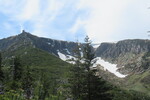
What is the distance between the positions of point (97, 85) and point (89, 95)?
1.39 metres

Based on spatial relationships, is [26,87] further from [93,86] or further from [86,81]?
[93,86]

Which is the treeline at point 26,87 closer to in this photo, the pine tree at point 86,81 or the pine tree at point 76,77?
the pine tree at point 76,77

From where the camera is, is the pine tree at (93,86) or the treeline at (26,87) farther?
the pine tree at (93,86)

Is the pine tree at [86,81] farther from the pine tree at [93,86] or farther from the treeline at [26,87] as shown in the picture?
the treeline at [26,87]

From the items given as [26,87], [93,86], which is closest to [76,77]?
[93,86]

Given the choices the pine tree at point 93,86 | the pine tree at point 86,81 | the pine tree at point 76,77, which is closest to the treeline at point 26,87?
the pine tree at point 76,77

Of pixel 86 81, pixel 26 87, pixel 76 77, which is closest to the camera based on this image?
pixel 26 87

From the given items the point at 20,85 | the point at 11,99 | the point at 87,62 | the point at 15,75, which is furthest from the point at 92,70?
the point at 15,75

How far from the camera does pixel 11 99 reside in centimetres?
1172

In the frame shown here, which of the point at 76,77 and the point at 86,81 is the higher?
the point at 76,77

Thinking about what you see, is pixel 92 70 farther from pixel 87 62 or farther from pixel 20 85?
pixel 20 85

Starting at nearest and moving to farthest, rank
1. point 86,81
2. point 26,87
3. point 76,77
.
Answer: point 26,87
point 86,81
point 76,77

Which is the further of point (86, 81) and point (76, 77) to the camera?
point (76, 77)

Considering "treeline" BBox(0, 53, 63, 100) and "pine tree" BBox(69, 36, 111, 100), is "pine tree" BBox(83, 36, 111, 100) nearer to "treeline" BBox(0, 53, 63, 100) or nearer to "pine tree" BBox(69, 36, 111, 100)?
"pine tree" BBox(69, 36, 111, 100)
